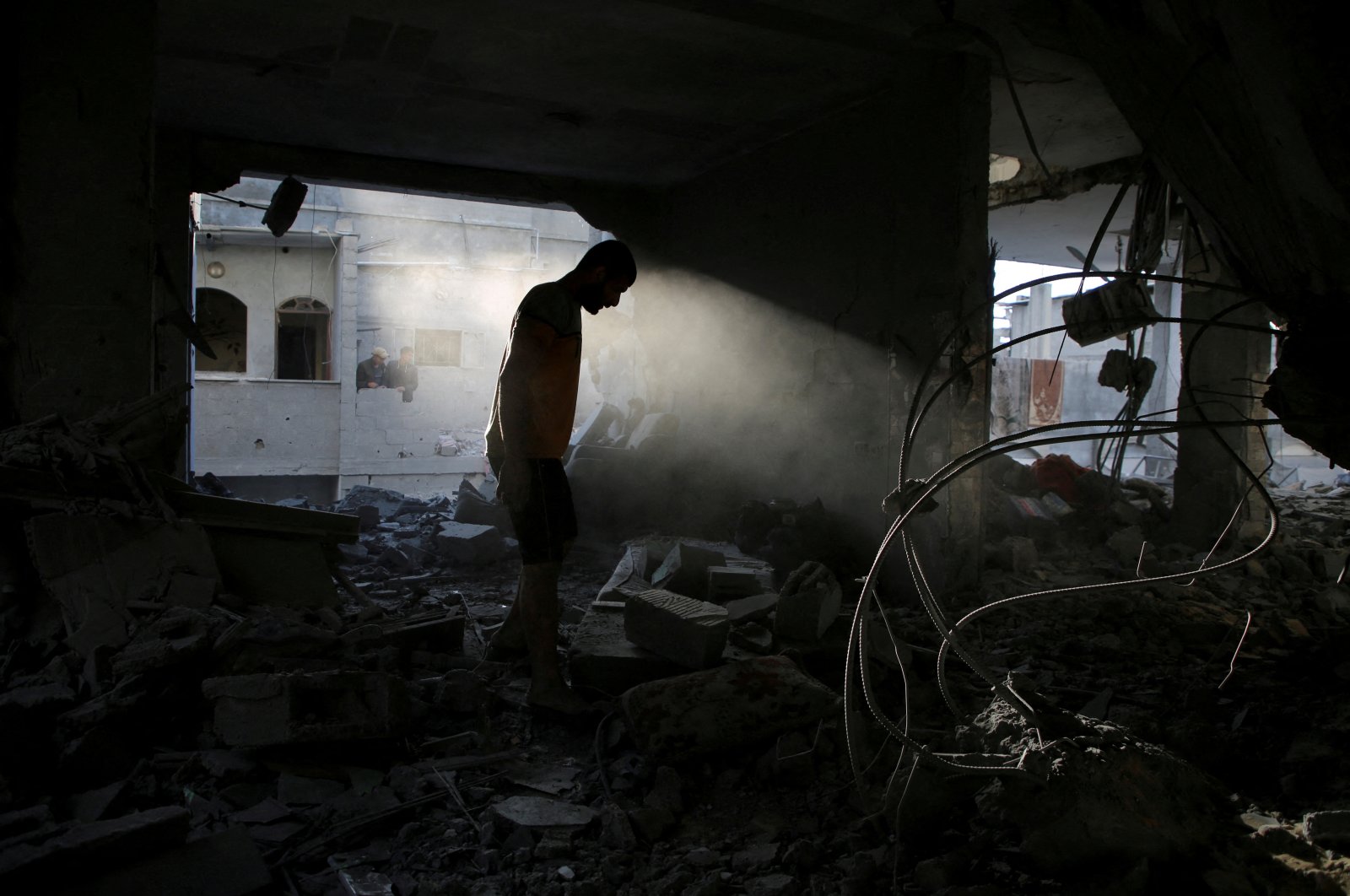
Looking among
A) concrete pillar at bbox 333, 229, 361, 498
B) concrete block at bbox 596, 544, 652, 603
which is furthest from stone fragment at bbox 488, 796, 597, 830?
concrete pillar at bbox 333, 229, 361, 498

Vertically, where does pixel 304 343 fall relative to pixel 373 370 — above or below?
above

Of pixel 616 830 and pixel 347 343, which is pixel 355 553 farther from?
pixel 347 343

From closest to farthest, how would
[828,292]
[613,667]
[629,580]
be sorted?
[613,667], [629,580], [828,292]

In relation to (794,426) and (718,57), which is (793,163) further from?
(794,426)

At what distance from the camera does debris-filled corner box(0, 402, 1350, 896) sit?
205 cm

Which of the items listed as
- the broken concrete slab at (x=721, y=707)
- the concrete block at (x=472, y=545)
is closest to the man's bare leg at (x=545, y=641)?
the broken concrete slab at (x=721, y=707)

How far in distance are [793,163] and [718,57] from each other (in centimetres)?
168

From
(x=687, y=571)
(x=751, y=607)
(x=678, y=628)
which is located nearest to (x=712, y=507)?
(x=687, y=571)

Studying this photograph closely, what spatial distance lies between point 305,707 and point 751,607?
2.05m

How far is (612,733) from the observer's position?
10.3 ft

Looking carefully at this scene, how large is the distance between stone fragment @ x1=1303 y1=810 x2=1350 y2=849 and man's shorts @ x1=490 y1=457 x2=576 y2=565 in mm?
2568

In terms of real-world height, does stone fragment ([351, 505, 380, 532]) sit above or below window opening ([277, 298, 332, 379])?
below

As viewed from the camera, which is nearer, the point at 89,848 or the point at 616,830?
the point at 89,848

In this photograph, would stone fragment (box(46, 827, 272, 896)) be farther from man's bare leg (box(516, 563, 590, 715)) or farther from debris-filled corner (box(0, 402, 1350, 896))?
man's bare leg (box(516, 563, 590, 715))
